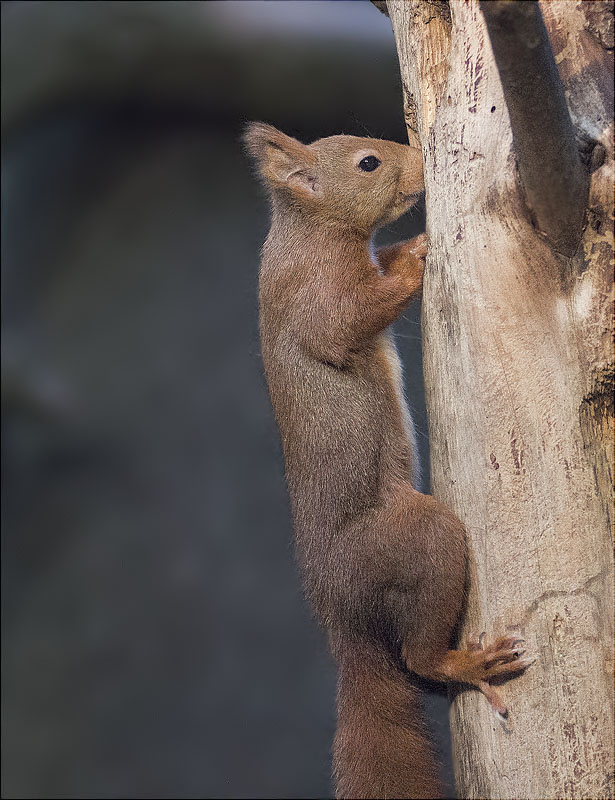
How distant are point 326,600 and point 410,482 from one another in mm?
333

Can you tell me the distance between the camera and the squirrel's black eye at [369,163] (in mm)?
2064

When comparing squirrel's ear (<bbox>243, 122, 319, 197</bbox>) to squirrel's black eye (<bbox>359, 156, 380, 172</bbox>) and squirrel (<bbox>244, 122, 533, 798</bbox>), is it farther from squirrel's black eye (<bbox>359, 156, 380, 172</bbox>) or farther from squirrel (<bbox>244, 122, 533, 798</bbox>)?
squirrel's black eye (<bbox>359, 156, 380, 172</bbox>)

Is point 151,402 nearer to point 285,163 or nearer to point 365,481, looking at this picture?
point 285,163

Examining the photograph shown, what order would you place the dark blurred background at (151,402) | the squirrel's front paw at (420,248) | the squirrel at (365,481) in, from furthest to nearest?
1. the dark blurred background at (151,402)
2. the squirrel's front paw at (420,248)
3. the squirrel at (365,481)

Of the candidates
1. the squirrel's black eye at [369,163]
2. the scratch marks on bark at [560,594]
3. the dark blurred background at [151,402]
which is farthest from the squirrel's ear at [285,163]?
the dark blurred background at [151,402]

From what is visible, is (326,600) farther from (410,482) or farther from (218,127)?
(218,127)

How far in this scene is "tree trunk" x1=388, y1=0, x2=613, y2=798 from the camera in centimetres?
144

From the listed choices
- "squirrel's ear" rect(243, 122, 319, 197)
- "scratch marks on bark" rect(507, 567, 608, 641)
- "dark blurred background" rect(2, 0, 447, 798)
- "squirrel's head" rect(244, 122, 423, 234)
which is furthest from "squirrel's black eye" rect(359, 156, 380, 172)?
"dark blurred background" rect(2, 0, 447, 798)

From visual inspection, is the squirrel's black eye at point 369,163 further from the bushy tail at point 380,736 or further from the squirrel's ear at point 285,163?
the bushy tail at point 380,736

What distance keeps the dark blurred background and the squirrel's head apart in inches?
79.3

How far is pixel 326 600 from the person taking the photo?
1.80 meters

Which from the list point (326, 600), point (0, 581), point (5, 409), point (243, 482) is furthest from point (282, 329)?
point (0, 581)

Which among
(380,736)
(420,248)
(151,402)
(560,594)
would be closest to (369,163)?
(420,248)

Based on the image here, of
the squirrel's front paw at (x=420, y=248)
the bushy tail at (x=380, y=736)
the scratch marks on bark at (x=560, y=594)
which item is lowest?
the bushy tail at (x=380, y=736)
